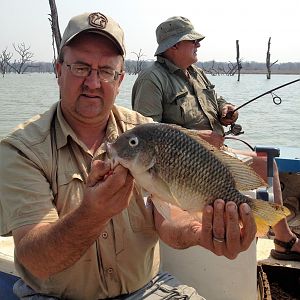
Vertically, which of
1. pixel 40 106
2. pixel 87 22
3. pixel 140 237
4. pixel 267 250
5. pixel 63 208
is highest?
pixel 87 22

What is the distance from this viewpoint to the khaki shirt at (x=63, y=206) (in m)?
2.59

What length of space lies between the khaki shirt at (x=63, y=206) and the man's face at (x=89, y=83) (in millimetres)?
129

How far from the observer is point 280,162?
19.6ft

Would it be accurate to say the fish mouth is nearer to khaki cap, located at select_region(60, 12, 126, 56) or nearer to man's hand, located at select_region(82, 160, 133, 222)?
man's hand, located at select_region(82, 160, 133, 222)

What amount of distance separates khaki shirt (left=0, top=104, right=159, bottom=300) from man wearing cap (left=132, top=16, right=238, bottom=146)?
84.8 inches

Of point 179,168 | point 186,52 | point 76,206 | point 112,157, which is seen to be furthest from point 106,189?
A: point 186,52

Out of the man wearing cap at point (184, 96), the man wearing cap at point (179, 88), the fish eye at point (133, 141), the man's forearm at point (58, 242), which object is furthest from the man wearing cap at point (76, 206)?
the man wearing cap at point (179, 88)

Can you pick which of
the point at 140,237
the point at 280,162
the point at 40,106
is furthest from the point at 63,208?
the point at 40,106

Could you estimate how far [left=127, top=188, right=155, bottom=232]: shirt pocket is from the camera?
2.84 meters

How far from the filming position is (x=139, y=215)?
2.86 meters

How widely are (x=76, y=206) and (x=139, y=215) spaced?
0.43m

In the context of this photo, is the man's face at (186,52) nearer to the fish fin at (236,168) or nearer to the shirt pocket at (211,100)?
the shirt pocket at (211,100)

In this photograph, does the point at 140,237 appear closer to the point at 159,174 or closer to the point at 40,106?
the point at 159,174

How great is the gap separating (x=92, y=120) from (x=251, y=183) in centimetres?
101
